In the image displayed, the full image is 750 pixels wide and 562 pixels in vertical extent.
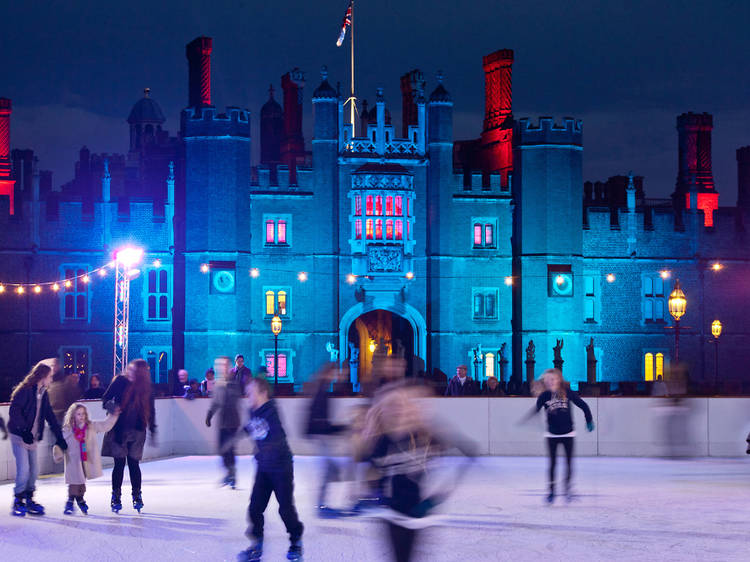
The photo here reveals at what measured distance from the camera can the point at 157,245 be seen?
129 feet

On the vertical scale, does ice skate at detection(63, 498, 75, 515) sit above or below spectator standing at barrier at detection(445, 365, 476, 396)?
below

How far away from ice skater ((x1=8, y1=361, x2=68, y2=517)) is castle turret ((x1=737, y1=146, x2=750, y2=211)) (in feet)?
123

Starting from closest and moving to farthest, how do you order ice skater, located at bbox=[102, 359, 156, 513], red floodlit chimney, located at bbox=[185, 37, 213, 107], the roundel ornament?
1. ice skater, located at bbox=[102, 359, 156, 513]
2. the roundel ornament
3. red floodlit chimney, located at bbox=[185, 37, 213, 107]

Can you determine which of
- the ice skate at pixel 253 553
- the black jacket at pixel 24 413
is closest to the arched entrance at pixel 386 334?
the black jacket at pixel 24 413

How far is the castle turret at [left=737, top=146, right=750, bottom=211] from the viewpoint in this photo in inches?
1788

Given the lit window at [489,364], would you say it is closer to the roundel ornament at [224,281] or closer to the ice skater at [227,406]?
the roundel ornament at [224,281]

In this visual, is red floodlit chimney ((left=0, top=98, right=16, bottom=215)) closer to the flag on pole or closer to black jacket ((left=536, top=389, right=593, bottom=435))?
the flag on pole

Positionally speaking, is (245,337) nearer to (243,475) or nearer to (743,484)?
(243,475)

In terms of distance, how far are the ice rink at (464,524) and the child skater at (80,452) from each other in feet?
1.00

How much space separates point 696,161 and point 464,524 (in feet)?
118

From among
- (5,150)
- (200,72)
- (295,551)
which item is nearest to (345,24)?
(200,72)

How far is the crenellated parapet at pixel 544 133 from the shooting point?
40562 mm

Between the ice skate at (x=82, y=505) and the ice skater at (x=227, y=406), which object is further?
the ice skater at (x=227, y=406)

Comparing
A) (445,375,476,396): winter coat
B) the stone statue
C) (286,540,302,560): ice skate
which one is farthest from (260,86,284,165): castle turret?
(286,540,302,560): ice skate
